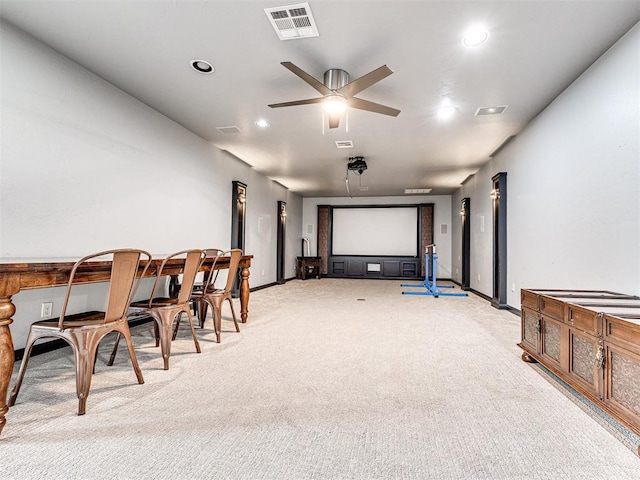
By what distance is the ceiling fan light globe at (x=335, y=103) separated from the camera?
340 cm

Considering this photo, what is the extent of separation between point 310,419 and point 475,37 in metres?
3.10

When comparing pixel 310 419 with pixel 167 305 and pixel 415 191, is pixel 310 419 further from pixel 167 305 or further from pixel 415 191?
pixel 415 191

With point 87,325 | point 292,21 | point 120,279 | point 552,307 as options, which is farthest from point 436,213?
point 87,325

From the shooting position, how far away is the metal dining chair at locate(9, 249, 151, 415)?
6.36ft

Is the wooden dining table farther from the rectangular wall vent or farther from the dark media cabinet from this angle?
the dark media cabinet

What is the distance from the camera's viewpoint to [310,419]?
1860 mm

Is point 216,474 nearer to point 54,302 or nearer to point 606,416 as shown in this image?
point 606,416

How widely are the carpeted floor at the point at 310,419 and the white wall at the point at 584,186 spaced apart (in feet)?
3.49

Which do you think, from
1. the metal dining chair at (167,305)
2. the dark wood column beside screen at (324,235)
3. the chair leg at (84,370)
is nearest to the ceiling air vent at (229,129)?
the metal dining chair at (167,305)

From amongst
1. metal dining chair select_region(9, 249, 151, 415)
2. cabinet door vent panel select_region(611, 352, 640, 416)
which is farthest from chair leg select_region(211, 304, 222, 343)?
cabinet door vent panel select_region(611, 352, 640, 416)

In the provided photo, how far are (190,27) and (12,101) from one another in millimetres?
1573

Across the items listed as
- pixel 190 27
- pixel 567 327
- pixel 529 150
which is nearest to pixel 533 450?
pixel 567 327

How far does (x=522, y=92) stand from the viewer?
379 cm

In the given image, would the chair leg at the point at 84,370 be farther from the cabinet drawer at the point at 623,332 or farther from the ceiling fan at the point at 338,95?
the cabinet drawer at the point at 623,332
